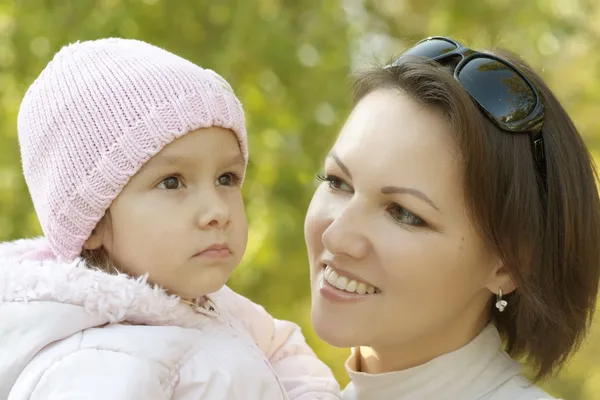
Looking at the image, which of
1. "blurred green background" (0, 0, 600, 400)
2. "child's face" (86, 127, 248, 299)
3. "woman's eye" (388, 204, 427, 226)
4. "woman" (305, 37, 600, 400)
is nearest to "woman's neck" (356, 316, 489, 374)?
"woman" (305, 37, 600, 400)

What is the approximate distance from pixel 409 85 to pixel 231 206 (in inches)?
23.0

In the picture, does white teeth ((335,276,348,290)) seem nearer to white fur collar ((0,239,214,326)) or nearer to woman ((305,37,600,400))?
woman ((305,37,600,400))

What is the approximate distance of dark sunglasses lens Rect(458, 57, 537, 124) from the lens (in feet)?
7.05

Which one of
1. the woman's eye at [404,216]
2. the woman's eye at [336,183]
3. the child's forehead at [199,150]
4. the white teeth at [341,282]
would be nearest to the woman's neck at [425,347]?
the white teeth at [341,282]

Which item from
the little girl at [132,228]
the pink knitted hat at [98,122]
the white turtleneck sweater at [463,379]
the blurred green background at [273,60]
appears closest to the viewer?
the little girl at [132,228]

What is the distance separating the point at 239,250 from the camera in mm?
2098

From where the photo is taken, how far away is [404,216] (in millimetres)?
2150

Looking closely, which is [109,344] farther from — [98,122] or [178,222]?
[98,122]

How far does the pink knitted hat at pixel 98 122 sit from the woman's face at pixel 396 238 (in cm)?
37

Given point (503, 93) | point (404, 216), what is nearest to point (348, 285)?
point (404, 216)

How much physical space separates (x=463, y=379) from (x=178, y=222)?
89 centimetres

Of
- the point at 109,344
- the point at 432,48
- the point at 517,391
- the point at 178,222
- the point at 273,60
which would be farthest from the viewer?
the point at 273,60

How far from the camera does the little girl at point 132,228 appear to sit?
1840mm

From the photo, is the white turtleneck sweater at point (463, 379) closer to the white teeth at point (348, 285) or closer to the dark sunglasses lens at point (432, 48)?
the white teeth at point (348, 285)
